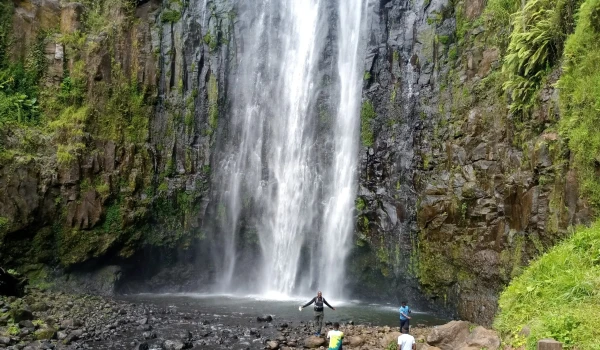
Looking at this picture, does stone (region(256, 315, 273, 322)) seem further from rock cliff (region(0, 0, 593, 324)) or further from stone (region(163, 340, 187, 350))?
rock cliff (region(0, 0, 593, 324))

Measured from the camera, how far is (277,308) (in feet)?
59.3

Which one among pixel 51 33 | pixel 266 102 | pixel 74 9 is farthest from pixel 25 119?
pixel 266 102

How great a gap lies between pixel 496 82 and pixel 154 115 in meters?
16.1

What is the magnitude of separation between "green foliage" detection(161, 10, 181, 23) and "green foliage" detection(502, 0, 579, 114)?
17.5 meters

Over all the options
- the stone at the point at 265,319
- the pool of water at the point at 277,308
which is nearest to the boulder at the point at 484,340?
the pool of water at the point at 277,308

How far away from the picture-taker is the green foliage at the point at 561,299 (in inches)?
247

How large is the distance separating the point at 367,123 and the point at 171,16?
12145 mm

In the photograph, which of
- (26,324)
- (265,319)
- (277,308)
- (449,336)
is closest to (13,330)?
(26,324)

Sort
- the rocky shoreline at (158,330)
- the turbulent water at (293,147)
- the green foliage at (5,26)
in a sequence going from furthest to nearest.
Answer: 1. the turbulent water at (293,147)
2. the green foliage at (5,26)
3. the rocky shoreline at (158,330)

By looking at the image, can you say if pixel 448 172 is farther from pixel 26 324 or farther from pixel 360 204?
pixel 26 324

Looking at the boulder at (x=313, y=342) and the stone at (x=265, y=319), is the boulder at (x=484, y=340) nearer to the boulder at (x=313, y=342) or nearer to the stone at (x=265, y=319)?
the boulder at (x=313, y=342)

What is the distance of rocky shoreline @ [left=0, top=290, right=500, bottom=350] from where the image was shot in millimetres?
11742

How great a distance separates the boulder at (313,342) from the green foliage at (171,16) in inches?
744

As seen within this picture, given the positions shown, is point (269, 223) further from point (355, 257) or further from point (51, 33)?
point (51, 33)
